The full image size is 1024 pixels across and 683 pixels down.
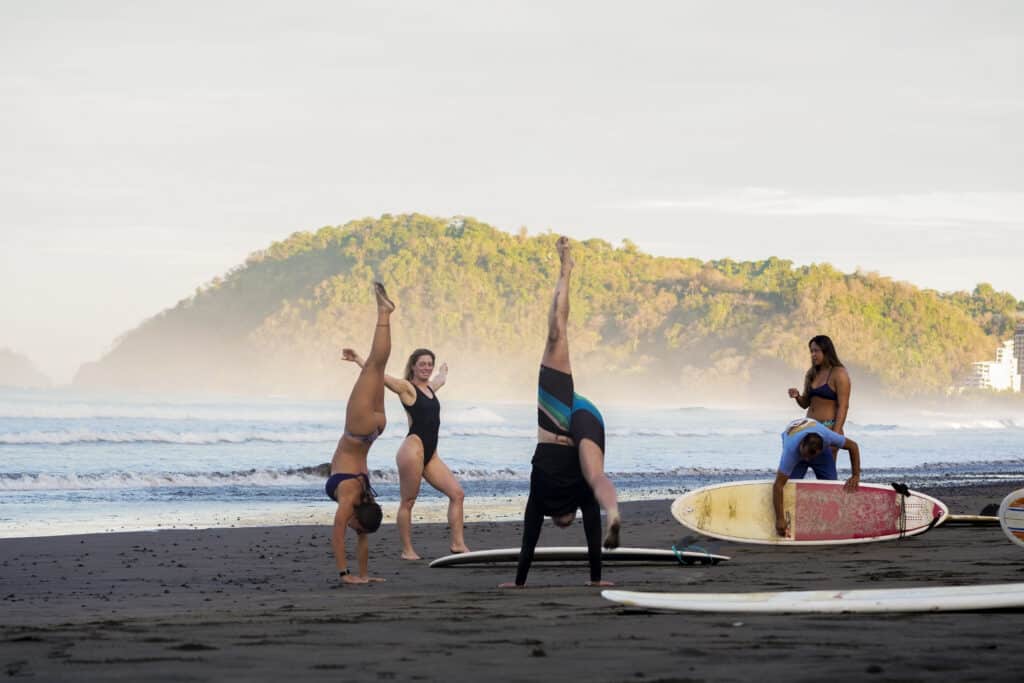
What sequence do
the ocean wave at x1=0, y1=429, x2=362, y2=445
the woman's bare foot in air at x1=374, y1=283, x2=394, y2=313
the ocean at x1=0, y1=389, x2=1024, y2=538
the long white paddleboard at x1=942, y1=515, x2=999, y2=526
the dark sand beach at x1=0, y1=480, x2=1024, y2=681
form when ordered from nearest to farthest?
the dark sand beach at x1=0, y1=480, x2=1024, y2=681 < the woman's bare foot in air at x1=374, y1=283, x2=394, y2=313 < the long white paddleboard at x1=942, y1=515, x2=999, y2=526 < the ocean at x1=0, y1=389, x2=1024, y2=538 < the ocean wave at x1=0, y1=429, x2=362, y2=445

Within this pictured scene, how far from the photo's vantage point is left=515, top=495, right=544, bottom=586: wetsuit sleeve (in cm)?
793

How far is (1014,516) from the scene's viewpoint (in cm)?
856

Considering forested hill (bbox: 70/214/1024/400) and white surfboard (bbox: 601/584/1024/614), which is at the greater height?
forested hill (bbox: 70/214/1024/400)

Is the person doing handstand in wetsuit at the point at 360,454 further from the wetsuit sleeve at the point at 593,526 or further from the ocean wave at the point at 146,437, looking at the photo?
the ocean wave at the point at 146,437

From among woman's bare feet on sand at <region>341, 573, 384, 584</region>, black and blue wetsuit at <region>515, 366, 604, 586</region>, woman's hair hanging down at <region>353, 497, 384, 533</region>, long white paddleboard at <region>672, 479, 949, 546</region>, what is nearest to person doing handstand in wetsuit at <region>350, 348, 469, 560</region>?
woman's hair hanging down at <region>353, 497, 384, 533</region>

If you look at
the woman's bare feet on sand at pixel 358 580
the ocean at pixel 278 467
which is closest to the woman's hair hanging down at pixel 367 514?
the woman's bare feet on sand at pixel 358 580

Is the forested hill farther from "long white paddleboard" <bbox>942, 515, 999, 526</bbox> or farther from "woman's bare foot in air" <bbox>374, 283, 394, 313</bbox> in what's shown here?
"woman's bare foot in air" <bbox>374, 283, 394, 313</bbox>

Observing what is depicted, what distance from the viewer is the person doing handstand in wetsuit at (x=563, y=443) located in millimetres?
7715

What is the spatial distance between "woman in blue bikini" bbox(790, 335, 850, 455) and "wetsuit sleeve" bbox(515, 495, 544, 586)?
149 inches

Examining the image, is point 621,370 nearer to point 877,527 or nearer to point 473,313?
point 473,313

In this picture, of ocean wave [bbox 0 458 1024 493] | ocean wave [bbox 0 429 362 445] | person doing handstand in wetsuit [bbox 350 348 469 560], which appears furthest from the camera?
ocean wave [bbox 0 429 362 445]

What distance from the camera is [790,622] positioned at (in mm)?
5789

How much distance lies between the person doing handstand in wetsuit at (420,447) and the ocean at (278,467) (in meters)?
4.57

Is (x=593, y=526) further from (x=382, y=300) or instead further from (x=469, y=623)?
(x=382, y=300)
